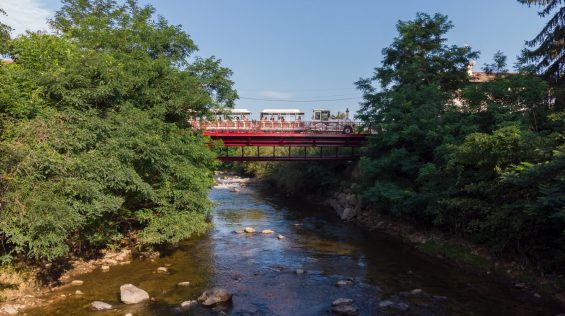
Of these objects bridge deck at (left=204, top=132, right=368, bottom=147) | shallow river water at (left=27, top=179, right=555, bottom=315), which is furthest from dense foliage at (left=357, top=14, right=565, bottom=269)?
bridge deck at (left=204, top=132, right=368, bottom=147)

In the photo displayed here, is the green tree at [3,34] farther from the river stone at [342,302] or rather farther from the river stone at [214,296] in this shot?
the river stone at [342,302]

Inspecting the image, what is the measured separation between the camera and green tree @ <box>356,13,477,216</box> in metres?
25.3

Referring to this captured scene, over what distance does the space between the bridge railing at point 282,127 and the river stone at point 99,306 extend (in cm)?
2197

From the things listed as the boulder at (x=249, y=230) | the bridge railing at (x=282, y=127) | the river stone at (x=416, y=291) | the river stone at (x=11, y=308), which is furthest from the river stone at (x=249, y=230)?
the river stone at (x=11, y=308)

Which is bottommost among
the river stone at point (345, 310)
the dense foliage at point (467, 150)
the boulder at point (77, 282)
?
the river stone at point (345, 310)

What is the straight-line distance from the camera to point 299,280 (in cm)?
1794

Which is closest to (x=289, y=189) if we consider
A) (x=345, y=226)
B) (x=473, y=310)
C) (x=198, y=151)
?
(x=345, y=226)

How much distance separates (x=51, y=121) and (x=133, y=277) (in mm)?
7591

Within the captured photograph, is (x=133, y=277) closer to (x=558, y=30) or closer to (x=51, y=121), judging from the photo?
(x=51, y=121)

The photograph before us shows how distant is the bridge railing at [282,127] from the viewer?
121ft

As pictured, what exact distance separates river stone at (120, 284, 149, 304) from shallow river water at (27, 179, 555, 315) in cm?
34

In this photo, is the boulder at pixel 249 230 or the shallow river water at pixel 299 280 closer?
the shallow river water at pixel 299 280

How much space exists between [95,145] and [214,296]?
7853mm

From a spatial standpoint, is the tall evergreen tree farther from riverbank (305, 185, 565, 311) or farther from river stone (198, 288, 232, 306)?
river stone (198, 288, 232, 306)
